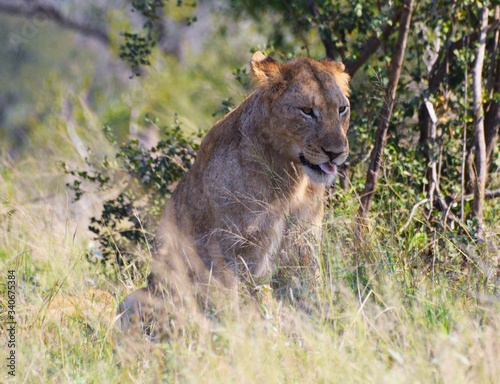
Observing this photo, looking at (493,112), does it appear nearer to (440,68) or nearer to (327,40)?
(440,68)

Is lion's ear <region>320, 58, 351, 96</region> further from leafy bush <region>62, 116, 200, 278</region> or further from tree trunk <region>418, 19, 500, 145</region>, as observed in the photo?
leafy bush <region>62, 116, 200, 278</region>

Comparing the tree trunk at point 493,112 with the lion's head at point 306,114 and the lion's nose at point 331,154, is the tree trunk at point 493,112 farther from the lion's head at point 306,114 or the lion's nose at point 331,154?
the lion's nose at point 331,154

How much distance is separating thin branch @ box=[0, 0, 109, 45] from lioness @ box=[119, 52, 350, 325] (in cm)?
865

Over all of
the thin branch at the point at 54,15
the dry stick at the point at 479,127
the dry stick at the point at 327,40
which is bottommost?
the dry stick at the point at 479,127

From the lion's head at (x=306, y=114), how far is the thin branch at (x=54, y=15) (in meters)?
8.71

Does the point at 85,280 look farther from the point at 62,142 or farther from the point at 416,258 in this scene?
the point at 62,142

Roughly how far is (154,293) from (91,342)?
1.95ft

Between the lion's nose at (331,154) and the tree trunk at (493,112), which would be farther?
the tree trunk at (493,112)

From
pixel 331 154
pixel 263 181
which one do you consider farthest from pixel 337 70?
pixel 263 181

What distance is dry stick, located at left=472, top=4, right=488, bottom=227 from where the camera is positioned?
4523 mm

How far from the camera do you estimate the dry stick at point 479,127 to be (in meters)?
4.52

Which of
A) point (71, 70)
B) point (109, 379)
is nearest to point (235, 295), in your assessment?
point (109, 379)

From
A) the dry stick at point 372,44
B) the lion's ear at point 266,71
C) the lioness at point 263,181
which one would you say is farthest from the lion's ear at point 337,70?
the dry stick at point 372,44

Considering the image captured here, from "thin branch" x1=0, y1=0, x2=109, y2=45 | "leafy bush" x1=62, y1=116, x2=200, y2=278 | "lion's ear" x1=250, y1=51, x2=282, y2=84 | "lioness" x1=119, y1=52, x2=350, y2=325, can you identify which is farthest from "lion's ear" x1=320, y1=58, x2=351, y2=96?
"thin branch" x1=0, y1=0, x2=109, y2=45
